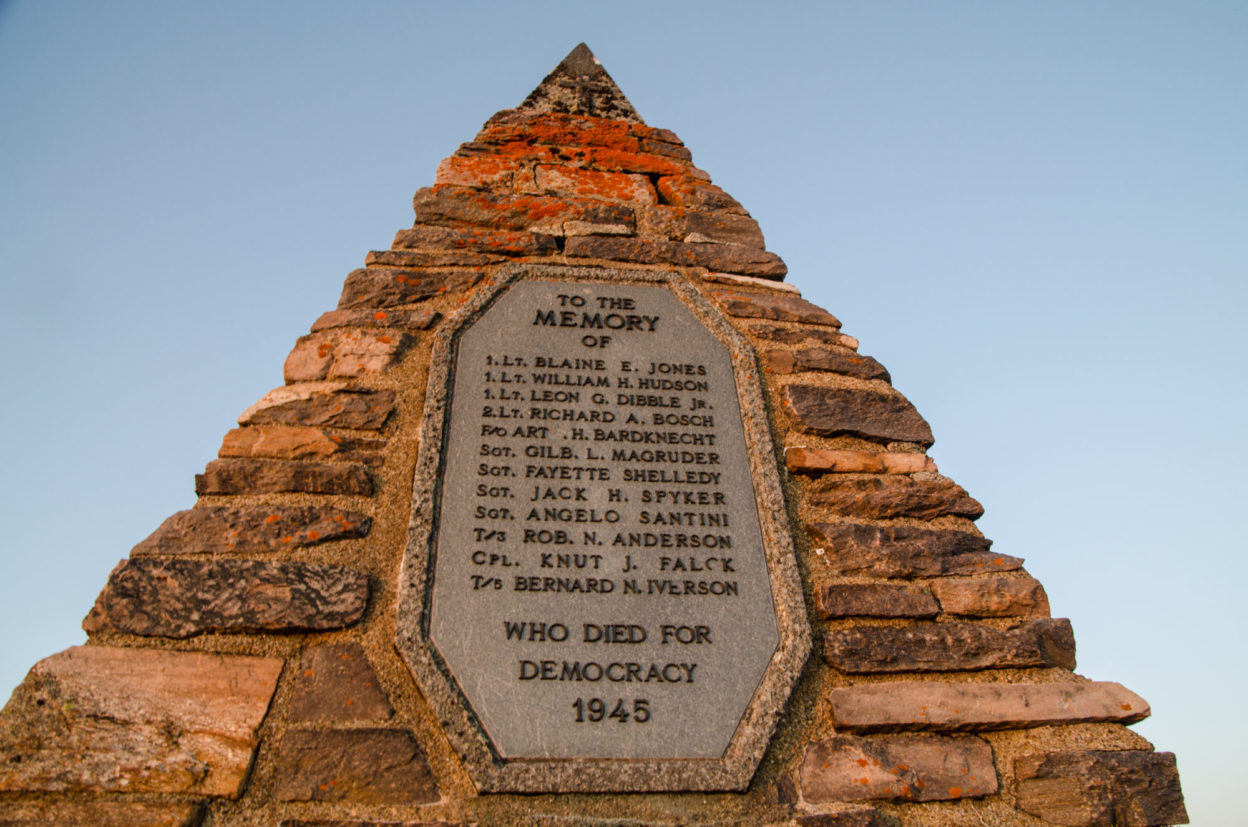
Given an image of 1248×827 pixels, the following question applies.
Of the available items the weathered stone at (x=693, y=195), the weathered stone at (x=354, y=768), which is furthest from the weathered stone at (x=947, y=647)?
the weathered stone at (x=693, y=195)

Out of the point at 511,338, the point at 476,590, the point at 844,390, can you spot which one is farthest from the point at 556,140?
the point at 476,590

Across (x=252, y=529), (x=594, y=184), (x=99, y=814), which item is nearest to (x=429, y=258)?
(x=594, y=184)

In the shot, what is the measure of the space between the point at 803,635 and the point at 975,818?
1.79ft

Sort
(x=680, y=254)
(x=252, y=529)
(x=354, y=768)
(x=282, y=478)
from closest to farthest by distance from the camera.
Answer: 1. (x=354, y=768)
2. (x=252, y=529)
3. (x=282, y=478)
4. (x=680, y=254)

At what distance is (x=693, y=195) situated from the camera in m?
3.33

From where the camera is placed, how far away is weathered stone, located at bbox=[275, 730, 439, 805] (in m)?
1.58

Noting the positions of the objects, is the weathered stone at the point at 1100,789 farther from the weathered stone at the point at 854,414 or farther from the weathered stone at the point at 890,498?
the weathered stone at the point at 854,414

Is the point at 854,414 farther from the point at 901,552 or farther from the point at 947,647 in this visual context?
the point at 947,647

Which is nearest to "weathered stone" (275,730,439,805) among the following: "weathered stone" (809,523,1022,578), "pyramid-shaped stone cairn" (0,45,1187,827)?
"pyramid-shaped stone cairn" (0,45,1187,827)

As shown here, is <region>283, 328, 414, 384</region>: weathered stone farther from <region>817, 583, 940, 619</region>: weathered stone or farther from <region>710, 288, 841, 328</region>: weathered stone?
<region>817, 583, 940, 619</region>: weathered stone

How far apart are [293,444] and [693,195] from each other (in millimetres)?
2041

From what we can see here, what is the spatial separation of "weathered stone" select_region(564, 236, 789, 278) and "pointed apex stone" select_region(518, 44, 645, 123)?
110 cm

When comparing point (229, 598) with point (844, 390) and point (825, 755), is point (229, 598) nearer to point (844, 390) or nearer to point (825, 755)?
point (825, 755)

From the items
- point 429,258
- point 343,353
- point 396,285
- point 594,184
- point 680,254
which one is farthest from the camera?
point 594,184
